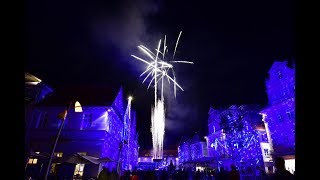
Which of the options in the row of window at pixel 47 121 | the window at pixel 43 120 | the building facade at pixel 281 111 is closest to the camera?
the row of window at pixel 47 121

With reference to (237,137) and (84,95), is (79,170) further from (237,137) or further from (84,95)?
(237,137)

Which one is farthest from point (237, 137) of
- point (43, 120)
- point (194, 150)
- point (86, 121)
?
point (43, 120)

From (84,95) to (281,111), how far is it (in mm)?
27482

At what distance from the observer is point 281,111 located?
2886 centimetres

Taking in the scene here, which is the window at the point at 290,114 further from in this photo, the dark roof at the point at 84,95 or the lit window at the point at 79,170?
the lit window at the point at 79,170

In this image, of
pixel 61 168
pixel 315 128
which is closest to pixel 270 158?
pixel 61 168

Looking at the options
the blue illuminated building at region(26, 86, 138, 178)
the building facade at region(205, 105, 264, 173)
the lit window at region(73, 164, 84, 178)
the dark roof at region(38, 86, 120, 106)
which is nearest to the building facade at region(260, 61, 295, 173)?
the building facade at region(205, 105, 264, 173)

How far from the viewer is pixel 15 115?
132 centimetres

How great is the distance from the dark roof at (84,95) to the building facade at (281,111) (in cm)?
2272

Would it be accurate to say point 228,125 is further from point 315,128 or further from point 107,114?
point 315,128

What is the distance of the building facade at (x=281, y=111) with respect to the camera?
27.0 metres

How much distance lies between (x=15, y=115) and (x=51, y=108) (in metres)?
28.2

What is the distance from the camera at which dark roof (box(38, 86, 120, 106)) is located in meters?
26.8

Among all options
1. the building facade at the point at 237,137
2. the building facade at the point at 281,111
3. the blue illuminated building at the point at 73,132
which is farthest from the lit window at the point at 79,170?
the building facade at the point at 237,137
